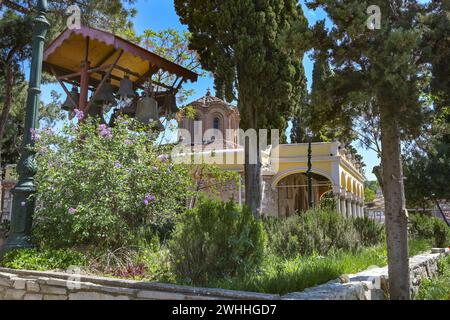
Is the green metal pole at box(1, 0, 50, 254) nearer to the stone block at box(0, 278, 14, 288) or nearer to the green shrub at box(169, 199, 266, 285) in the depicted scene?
the stone block at box(0, 278, 14, 288)

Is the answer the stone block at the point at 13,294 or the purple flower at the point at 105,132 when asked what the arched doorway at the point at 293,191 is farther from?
the stone block at the point at 13,294

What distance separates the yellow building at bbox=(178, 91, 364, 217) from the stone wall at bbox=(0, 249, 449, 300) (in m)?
12.0

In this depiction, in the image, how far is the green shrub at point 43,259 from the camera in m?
5.32

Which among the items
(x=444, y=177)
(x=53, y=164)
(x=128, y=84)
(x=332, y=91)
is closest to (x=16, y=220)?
(x=53, y=164)

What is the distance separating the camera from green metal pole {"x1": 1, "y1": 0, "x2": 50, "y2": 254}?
581 cm

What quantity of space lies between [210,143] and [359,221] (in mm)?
15856

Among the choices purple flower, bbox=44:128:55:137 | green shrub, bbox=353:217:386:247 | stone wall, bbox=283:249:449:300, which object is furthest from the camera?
green shrub, bbox=353:217:386:247

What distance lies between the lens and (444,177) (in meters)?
23.3

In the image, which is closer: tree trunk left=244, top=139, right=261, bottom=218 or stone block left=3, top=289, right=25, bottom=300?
stone block left=3, top=289, right=25, bottom=300

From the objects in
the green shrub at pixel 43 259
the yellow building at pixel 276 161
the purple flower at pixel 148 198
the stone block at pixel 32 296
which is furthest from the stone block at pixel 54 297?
the yellow building at pixel 276 161

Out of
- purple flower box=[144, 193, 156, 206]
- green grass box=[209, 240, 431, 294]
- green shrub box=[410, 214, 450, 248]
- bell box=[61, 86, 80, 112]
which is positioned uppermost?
bell box=[61, 86, 80, 112]

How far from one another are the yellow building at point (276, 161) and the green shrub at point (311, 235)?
9641mm

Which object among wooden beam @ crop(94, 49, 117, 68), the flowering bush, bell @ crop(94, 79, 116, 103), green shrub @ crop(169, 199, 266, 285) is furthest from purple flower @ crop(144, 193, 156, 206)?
wooden beam @ crop(94, 49, 117, 68)

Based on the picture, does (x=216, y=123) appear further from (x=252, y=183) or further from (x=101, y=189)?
(x=101, y=189)
